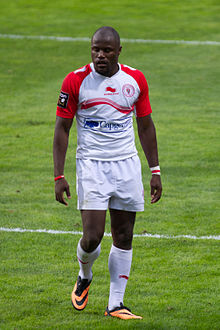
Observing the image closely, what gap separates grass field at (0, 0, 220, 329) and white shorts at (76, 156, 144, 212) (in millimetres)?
977

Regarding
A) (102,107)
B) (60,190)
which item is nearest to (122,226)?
(60,190)

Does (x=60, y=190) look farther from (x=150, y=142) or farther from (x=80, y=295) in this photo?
(x=80, y=295)

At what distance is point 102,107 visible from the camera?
5723mm

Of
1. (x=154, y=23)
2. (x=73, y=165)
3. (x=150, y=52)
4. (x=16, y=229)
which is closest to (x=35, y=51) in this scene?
(x=150, y=52)

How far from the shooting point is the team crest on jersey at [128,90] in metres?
5.76

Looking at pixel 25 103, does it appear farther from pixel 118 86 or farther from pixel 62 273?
pixel 118 86

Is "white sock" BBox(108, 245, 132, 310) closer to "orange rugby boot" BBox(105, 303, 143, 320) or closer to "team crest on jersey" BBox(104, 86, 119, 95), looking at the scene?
"orange rugby boot" BBox(105, 303, 143, 320)

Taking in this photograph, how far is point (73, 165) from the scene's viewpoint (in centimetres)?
1238

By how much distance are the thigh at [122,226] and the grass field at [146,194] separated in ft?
2.09

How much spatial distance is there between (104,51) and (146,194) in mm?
5155

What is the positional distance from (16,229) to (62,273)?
1762 mm

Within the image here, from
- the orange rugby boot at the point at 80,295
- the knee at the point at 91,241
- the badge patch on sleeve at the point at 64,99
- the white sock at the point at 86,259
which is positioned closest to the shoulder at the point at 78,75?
the badge patch on sleeve at the point at 64,99

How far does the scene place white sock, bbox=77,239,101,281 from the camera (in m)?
5.96

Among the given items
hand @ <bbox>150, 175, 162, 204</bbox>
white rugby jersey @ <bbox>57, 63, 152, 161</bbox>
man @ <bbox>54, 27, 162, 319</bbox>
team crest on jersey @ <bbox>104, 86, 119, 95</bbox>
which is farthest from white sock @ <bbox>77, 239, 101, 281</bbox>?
team crest on jersey @ <bbox>104, 86, 119, 95</bbox>
